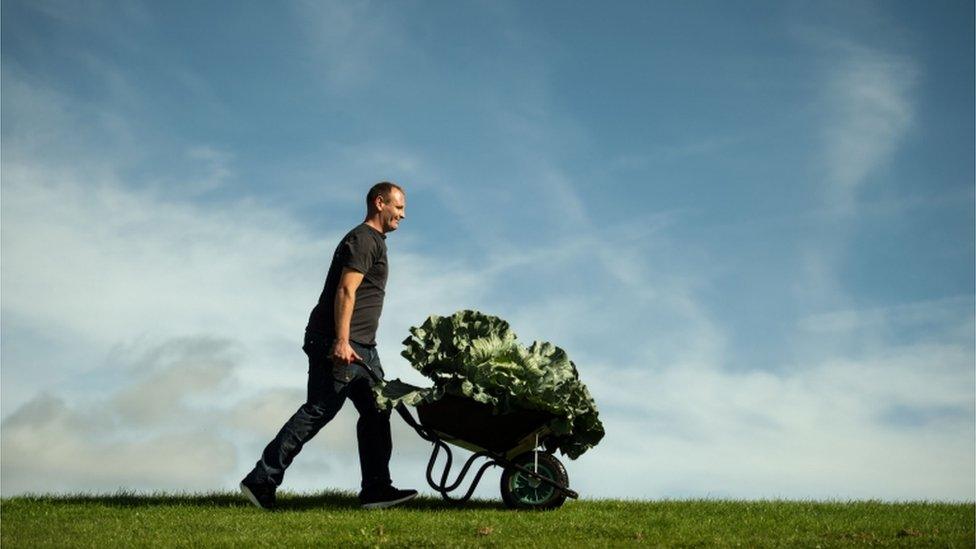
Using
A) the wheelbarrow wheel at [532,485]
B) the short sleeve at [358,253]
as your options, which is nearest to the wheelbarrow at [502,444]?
the wheelbarrow wheel at [532,485]

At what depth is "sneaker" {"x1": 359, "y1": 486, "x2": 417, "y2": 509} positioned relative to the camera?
886 centimetres

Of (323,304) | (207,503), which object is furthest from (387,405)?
(207,503)

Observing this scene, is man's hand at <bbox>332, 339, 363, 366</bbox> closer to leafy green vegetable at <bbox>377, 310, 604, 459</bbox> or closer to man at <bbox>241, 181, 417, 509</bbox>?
man at <bbox>241, 181, 417, 509</bbox>

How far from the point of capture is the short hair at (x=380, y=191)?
8.85 m

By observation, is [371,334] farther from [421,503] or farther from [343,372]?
[421,503]

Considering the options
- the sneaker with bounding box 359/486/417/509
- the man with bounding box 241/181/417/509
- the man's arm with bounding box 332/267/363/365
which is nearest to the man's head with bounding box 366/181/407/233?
the man with bounding box 241/181/417/509

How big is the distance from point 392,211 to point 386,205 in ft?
0.25

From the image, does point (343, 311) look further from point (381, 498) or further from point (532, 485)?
point (532, 485)

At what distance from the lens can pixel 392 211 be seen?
347 inches

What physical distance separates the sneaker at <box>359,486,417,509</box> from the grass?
13 cm

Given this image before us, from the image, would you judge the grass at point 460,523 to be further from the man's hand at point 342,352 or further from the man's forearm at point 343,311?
the man's forearm at point 343,311

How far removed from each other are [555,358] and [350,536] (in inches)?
94.6

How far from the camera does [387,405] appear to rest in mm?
8359

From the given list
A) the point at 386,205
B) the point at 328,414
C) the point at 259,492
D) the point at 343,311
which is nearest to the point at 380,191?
the point at 386,205
